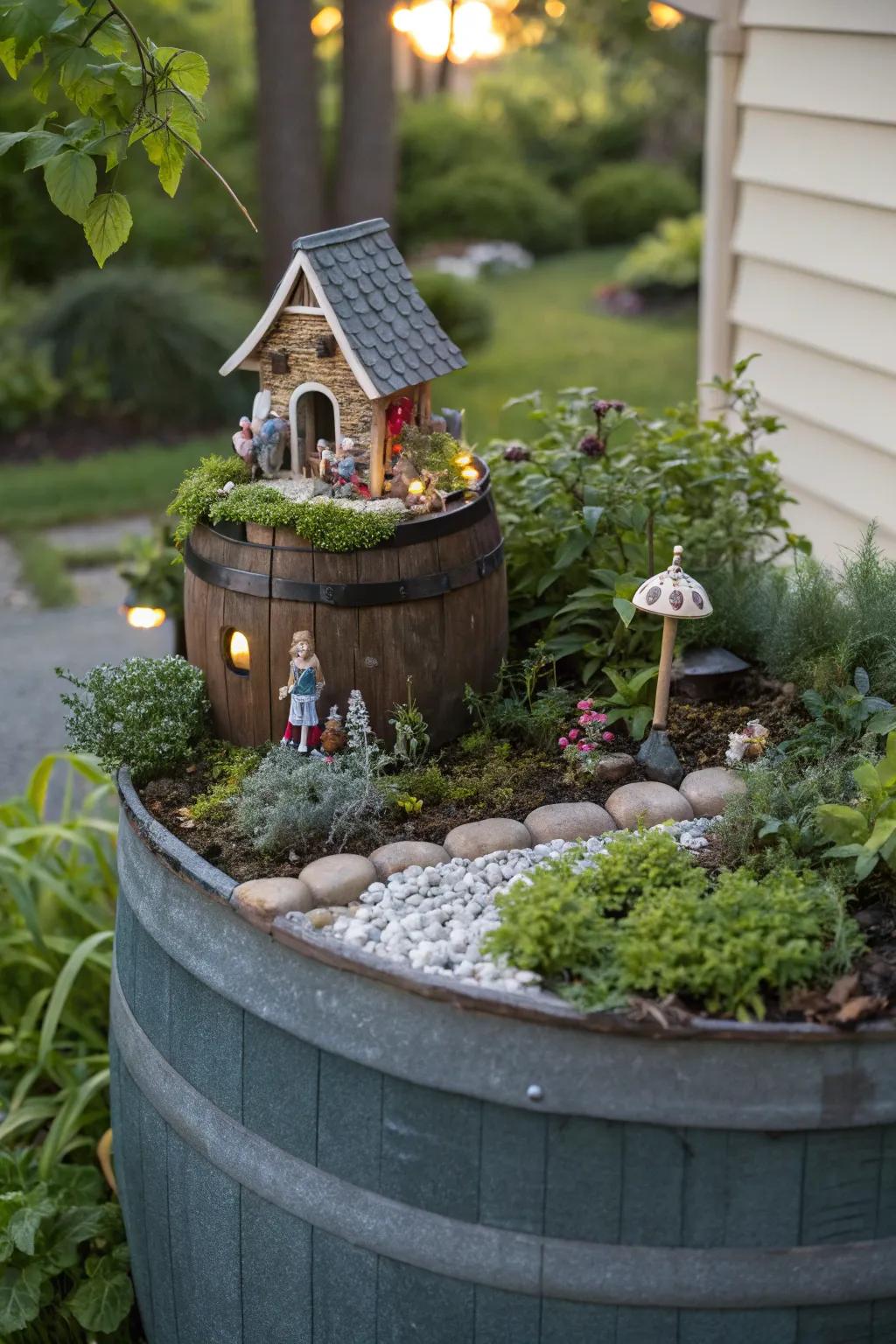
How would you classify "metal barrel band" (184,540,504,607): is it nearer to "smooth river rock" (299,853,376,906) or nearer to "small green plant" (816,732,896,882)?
"smooth river rock" (299,853,376,906)

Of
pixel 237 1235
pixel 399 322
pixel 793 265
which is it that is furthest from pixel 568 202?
pixel 237 1235

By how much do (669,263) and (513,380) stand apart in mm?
3724

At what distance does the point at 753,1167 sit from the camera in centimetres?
198

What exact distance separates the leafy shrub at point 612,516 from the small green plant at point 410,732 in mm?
503

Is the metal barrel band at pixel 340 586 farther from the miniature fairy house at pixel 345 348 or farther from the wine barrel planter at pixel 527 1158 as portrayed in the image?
the wine barrel planter at pixel 527 1158

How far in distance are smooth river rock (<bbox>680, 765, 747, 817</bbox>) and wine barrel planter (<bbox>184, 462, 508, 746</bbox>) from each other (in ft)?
1.67

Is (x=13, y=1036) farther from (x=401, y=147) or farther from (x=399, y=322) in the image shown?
(x=401, y=147)

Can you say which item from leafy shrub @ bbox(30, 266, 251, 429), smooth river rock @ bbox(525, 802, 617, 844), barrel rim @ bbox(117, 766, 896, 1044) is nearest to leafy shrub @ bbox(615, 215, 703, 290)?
leafy shrub @ bbox(30, 266, 251, 429)

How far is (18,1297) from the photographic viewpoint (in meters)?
2.84

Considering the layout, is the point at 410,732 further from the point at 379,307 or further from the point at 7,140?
the point at 7,140

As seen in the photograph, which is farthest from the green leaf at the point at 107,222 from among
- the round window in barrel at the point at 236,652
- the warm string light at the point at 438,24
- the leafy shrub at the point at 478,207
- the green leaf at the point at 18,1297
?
the leafy shrub at the point at 478,207

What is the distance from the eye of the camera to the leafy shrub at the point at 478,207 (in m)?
15.7

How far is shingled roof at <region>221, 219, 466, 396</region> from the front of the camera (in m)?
2.69

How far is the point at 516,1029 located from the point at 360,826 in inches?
26.0
